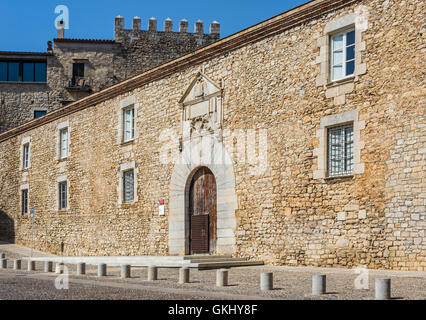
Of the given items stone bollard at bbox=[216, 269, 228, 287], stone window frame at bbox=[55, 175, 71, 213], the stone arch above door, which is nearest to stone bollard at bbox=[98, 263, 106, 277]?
the stone arch above door

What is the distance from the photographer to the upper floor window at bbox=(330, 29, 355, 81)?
15.0 m

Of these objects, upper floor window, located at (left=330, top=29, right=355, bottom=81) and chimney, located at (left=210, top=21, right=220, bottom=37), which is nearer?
upper floor window, located at (left=330, top=29, right=355, bottom=81)

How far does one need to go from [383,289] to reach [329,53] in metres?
7.85

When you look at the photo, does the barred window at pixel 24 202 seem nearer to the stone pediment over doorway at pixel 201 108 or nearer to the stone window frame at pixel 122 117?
the stone window frame at pixel 122 117

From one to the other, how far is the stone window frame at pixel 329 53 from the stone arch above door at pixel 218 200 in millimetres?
3894

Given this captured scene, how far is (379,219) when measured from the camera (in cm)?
1369

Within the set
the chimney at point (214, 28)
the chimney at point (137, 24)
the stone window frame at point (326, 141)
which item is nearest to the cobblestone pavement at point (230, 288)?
the stone window frame at point (326, 141)

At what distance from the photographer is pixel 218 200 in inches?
714

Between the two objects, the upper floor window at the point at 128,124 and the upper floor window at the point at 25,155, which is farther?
the upper floor window at the point at 25,155

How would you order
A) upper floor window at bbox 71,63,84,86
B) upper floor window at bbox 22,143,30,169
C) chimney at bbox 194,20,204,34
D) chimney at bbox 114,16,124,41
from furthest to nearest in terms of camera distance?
chimney at bbox 194,20,204,34 < chimney at bbox 114,16,124,41 < upper floor window at bbox 71,63,84,86 < upper floor window at bbox 22,143,30,169

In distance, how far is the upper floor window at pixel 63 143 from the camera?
27.0 m

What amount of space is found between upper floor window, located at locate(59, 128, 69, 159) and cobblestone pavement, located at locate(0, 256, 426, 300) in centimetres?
1359

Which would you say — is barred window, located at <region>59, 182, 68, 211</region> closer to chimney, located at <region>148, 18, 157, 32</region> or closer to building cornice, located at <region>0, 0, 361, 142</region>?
building cornice, located at <region>0, 0, 361, 142</region>
